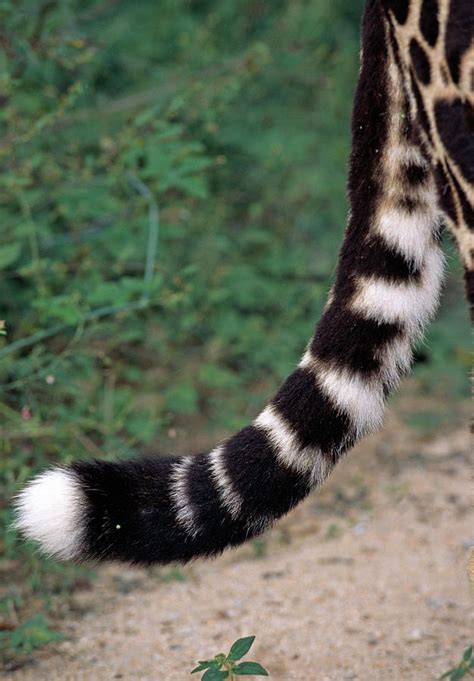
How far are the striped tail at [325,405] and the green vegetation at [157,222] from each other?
3.69 ft

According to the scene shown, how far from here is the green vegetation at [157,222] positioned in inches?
168

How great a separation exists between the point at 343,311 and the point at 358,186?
324mm

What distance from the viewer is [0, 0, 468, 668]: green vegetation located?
4262mm

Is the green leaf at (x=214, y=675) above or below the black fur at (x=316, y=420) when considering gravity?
below

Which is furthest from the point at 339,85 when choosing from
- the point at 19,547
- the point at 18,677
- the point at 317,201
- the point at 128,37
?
the point at 18,677

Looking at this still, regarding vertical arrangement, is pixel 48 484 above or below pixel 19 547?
above

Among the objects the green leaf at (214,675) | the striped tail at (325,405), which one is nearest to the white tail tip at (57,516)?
the striped tail at (325,405)

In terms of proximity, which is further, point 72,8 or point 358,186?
point 72,8

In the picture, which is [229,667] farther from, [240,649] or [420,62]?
Result: [420,62]

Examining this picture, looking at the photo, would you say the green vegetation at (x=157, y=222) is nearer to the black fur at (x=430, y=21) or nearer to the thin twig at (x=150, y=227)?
the thin twig at (x=150, y=227)

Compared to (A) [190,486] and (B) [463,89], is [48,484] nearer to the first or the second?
(A) [190,486]

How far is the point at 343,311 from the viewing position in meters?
2.79

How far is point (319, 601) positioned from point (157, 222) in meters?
1.76

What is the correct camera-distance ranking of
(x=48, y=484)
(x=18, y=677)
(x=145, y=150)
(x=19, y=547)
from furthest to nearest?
(x=145, y=150), (x=19, y=547), (x=18, y=677), (x=48, y=484)
